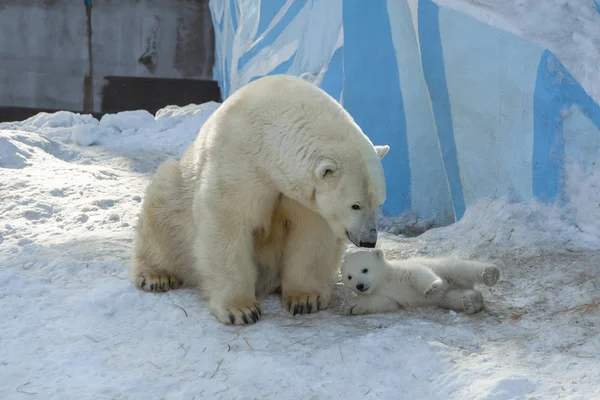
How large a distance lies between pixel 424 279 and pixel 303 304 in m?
0.59

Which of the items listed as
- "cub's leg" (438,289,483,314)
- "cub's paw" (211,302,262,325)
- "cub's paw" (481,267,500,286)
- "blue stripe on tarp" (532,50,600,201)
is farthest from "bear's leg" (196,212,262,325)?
"blue stripe on tarp" (532,50,600,201)

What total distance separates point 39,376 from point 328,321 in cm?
125

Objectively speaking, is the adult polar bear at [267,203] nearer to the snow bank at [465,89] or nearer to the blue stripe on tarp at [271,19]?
the snow bank at [465,89]

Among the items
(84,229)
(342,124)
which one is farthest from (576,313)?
(84,229)

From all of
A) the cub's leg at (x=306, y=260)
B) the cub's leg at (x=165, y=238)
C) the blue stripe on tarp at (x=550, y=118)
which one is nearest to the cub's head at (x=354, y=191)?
the cub's leg at (x=306, y=260)

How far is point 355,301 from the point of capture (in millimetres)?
3354

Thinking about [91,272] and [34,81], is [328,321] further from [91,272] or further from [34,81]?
[34,81]

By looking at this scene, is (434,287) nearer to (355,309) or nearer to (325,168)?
(355,309)

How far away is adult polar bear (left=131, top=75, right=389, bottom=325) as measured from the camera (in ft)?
9.87

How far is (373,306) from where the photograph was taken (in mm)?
3309

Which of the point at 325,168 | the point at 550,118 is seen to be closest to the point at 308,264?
the point at 325,168

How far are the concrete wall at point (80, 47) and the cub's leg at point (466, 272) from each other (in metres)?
11.5

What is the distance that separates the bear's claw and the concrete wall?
37.1 feet

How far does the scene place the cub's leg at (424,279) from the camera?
3.20 m
